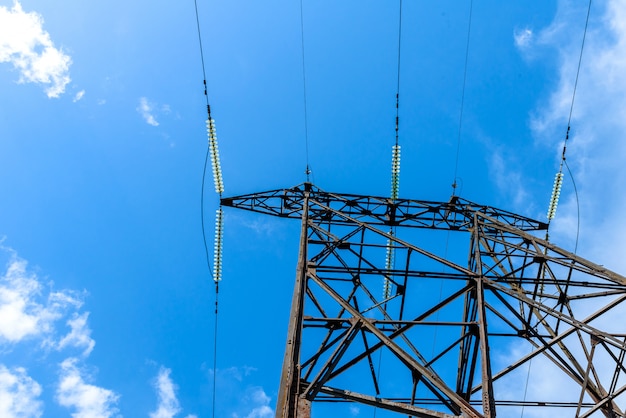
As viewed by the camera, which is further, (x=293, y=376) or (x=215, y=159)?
(x=215, y=159)

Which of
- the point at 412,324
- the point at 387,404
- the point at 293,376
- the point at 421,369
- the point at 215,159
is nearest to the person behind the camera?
the point at 293,376

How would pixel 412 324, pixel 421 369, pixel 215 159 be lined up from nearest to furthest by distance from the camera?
1. pixel 421 369
2. pixel 412 324
3. pixel 215 159

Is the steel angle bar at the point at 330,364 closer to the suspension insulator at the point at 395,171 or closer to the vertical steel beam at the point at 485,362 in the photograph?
the vertical steel beam at the point at 485,362

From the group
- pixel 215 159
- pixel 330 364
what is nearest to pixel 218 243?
pixel 215 159

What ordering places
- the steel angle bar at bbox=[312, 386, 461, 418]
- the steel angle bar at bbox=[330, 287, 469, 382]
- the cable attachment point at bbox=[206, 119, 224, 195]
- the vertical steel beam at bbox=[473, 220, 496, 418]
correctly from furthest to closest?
the cable attachment point at bbox=[206, 119, 224, 195] < the steel angle bar at bbox=[330, 287, 469, 382] < the vertical steel beam at bbox=[473, 220, 496, 418] < the steel angle bar at bbox=[312, 386, 461, 418]

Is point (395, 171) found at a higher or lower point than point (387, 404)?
higher

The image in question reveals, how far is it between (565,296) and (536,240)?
5.99ft

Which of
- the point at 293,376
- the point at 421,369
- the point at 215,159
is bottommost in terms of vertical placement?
the point at 293,376

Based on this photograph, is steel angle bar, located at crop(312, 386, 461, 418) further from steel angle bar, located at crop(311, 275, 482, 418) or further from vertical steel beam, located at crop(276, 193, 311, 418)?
vertical steel beam, located at crop(276, 193, 311, 418)

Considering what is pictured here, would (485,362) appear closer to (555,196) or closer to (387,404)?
(387,404)

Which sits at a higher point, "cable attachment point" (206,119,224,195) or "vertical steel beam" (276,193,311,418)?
"cable attachment point" (206,119,224,195)

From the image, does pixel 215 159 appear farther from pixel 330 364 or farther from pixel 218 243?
pixel 330 364

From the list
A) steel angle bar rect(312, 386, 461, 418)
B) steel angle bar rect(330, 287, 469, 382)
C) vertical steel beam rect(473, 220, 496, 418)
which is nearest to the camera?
steel angle bar rect(312, 386, 461, 418)

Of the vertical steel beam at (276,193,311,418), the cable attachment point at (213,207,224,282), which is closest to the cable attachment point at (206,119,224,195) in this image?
the cable attachment point at (213,207,224,282)
